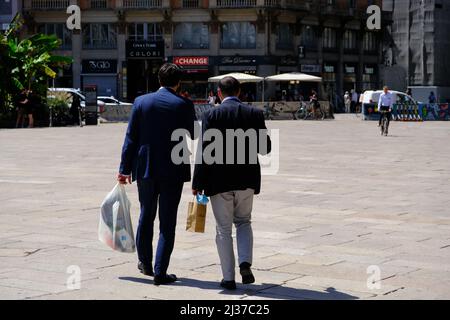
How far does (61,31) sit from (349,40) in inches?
833

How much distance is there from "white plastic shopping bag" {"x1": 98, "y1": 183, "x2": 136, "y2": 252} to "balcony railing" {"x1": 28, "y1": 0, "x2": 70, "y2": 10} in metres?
55.7

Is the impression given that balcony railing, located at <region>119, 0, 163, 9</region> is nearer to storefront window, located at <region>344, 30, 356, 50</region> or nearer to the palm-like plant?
storefront window, located at <region>344, 30, 356, 50</region>

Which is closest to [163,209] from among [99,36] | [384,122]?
[384,122]

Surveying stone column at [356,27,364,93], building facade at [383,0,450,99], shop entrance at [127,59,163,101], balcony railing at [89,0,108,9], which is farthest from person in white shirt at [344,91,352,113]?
balcony railing at [89,0,108,9]

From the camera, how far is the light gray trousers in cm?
759

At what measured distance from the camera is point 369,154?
2311 centimetres

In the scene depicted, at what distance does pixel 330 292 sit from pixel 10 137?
25.6m

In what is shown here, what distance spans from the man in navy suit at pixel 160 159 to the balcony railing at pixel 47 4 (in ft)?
183

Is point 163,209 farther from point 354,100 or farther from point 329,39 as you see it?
point 329,39

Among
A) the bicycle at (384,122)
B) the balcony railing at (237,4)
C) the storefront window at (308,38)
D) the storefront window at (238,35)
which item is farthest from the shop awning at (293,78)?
the bicycle at (384,122)

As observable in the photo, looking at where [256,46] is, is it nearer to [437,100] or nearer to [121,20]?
[121,20]

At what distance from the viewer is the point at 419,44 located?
66000 mm

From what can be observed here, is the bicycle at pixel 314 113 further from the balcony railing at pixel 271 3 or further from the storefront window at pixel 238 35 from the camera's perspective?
the balcony railing at pixel 271 3

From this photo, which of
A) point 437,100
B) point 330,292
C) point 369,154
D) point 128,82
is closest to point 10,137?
point 369,154
